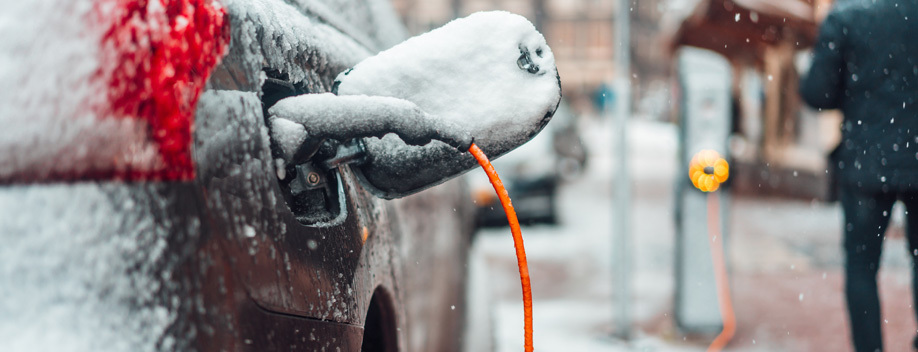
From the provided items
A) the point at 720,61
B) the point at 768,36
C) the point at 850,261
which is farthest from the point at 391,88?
the point at 768,36

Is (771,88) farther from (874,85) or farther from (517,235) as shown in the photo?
(517,235)

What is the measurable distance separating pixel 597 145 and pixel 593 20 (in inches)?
698

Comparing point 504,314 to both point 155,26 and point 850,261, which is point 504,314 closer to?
point 850,261

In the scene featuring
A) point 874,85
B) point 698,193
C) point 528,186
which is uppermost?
point 874,85

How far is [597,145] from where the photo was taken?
102 feet

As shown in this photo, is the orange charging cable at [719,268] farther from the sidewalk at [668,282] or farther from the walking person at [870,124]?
the walking person at [870,124]

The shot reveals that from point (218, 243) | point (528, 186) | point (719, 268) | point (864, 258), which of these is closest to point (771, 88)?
point (528, 186)

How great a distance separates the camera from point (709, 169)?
14.8 feet

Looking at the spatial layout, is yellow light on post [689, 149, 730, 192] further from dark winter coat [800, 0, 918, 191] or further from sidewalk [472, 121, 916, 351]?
dark winter coat [800, 0, 918, 191]

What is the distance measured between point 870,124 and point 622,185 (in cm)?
207

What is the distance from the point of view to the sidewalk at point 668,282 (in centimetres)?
454

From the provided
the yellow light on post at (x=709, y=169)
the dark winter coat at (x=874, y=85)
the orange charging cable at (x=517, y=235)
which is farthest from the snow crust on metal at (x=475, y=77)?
the yellow light on post at (x=709, y=169)

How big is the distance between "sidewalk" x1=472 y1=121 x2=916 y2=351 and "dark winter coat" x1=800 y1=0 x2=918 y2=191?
0.54 metres

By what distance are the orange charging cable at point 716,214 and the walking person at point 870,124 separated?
160 centimetres
